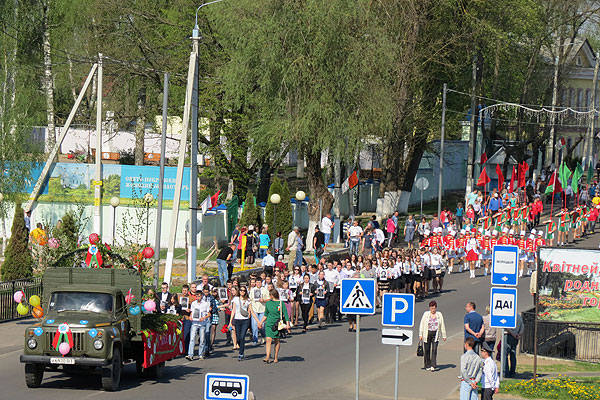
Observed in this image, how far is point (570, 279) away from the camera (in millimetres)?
24891

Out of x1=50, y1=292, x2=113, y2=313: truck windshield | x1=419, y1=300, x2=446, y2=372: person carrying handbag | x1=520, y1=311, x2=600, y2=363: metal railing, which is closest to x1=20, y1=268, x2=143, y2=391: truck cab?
x1=50, y1=292, x2=113, y2=313: truck windshield

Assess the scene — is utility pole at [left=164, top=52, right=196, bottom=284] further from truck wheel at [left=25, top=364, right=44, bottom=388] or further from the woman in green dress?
truck wheel at [left=25, top=364, right=44, bottom=388]

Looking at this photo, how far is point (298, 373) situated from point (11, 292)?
9034mm

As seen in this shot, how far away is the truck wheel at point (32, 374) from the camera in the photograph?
60.3 feet

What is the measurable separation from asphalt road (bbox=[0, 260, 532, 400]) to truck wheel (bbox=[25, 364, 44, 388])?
0.47ft

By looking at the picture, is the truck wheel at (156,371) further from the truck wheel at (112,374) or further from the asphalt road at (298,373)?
the truck wheel at (112,374)

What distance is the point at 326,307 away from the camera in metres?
28.1

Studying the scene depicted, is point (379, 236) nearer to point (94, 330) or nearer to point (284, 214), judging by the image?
point (284, 214)

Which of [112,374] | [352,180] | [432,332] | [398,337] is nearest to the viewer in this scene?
[398,337]

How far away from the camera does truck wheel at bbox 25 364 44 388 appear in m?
18.4

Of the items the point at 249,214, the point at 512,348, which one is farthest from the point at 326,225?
the point at 512,348

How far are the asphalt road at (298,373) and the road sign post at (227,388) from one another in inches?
282

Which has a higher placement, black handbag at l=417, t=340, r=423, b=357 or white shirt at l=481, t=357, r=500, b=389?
white shirt at l=481, t=357, r=500, b=389

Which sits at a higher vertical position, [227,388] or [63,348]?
[227,388]
